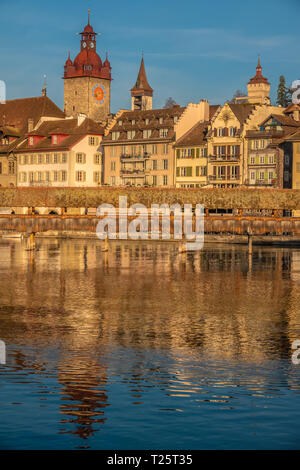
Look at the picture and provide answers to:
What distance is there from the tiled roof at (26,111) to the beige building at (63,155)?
799cm

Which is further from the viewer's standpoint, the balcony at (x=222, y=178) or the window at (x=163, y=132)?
the window at (x=163, y=132)

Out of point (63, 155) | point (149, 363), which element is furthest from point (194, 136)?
point (149, 363)

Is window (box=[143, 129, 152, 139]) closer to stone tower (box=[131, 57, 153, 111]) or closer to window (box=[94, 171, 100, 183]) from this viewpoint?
window (box=[94, 171, 100, 183])

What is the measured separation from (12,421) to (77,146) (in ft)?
396

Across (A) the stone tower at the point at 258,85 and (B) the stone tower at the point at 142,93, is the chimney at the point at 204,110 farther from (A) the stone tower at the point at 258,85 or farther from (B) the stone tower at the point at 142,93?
(B) the stone tower at the point at 142,93

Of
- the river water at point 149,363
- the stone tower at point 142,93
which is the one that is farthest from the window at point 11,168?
the river water at point 149,363

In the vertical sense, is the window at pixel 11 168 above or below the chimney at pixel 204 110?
below

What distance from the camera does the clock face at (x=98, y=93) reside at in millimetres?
173500

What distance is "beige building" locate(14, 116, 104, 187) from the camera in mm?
139875

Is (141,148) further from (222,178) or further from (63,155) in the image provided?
(222,178)

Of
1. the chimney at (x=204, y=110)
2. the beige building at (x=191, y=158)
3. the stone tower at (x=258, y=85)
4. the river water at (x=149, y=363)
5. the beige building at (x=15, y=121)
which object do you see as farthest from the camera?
the stone tower at (x=258, y=85)

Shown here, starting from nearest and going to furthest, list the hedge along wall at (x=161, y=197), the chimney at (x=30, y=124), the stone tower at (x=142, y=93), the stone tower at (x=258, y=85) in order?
the hedge along wall at (x=161, y=197) < the chimney at (x=30, y=124) < the stone tower at (x=258, y=85) < the stone tower at (x=142, y=93)

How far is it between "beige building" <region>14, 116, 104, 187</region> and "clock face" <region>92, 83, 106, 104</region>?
25.9 metres

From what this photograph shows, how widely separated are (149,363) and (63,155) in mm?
115630
